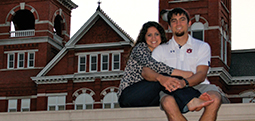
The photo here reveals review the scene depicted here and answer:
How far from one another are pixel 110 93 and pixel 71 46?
394 centimetres

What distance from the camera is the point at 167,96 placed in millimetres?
6457

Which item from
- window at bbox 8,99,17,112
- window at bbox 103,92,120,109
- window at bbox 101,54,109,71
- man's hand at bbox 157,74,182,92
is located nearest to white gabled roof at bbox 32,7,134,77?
window at bbox 101,54,109,71

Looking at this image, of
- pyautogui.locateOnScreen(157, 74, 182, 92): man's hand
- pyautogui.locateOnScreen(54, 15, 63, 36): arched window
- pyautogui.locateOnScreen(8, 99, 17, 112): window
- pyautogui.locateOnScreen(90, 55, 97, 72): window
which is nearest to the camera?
pyautogui.locateOnScreen(157, 74, 182, 92): man's hand

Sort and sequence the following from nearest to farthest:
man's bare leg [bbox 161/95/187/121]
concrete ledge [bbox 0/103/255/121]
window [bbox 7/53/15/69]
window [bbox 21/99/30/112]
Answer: man's bare leg [bbox 161/95/187/121]
concrete ledge [bbox 0/103/255/121]
window [bbox 21/99/30/112]
window [bbox 7/53/15/69]

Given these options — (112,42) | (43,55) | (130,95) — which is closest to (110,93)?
(112,42)

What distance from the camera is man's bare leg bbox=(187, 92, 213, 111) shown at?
6335 mm

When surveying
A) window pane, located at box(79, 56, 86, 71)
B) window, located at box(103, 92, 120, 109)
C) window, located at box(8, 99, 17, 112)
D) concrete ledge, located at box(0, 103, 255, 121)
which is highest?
window pane, located at box(79, 56, 86, 71)

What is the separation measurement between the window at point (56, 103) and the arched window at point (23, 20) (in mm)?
8291

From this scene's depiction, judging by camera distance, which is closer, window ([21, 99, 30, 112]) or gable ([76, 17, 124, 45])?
gable ([76, 17, 124, 45])

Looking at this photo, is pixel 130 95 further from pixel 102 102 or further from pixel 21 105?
pixel 21 105

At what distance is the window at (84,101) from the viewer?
30.6 meters

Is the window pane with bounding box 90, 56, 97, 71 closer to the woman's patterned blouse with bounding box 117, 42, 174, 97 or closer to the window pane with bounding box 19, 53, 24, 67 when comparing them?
the window pane with bounding box 19, 53, 24, 67

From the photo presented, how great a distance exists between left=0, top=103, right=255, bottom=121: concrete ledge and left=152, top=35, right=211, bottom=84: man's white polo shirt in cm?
54

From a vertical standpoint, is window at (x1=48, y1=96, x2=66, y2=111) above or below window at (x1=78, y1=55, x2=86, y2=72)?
below
